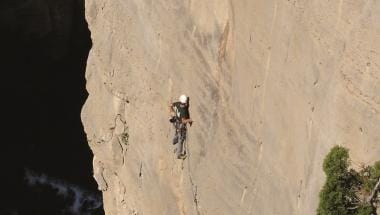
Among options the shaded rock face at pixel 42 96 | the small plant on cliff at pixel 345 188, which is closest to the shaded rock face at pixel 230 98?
the small plant on cliff at pixel 345 188

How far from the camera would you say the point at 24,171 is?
90.9ft

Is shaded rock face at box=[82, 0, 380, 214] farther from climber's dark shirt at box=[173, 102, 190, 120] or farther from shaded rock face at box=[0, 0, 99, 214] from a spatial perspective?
shaded rock face at box=[0, 0, 99, 214]

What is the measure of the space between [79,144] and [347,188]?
20.5 m

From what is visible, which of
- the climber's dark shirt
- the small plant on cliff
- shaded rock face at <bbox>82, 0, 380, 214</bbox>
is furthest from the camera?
the climber's dark shirt

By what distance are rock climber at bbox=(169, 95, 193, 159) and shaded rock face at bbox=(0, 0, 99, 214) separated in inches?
531

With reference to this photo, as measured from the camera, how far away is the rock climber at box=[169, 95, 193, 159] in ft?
43.5

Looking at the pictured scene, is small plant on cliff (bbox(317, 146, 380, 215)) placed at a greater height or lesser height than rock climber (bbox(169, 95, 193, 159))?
lesser

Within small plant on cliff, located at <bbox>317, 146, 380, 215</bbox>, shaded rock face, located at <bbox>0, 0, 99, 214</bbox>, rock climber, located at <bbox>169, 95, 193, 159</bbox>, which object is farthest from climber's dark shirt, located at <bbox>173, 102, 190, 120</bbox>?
shaded rock face, located at <bbox>0, 0, 99, 214</bbox>

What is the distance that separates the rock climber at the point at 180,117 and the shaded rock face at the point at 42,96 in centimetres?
1348

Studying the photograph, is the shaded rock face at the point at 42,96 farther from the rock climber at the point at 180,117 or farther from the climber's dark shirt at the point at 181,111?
the climber's dark shirt at the point at 181,111

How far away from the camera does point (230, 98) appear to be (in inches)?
474

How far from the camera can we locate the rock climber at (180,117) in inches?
Result: 522

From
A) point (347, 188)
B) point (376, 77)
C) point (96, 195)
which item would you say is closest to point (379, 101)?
point (376, 77)

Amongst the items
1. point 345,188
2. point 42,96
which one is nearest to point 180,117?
point 345,188
